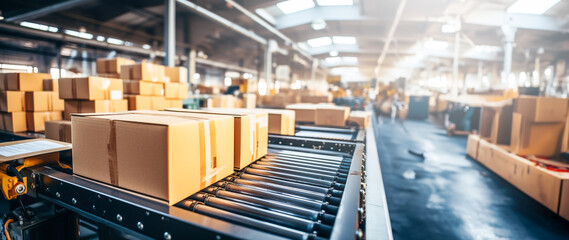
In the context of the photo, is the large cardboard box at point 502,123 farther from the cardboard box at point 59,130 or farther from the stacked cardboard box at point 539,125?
the cardboard box at point 59,130

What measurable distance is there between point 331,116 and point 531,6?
10.1 meters

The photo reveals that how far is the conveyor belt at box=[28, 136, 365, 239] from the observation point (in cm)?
86

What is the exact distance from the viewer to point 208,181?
120 centimetres

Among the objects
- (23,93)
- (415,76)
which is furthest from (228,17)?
(415,76)

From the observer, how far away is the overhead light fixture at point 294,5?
928cm

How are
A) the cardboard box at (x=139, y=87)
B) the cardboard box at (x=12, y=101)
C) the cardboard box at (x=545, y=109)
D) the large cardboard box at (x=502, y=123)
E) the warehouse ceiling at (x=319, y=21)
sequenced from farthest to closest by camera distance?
1. the warehouse ceiling at (x=319, y=21)
2. the large cardboard box at (x=502, y=123)
3. the cardboard box at (x=139, y=87)
4. the cardboard box at (x=545, y=109)
5. the cardboard box at (x=12, y=101)

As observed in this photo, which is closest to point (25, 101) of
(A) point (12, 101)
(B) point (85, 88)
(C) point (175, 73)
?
(A) point (12, 101)

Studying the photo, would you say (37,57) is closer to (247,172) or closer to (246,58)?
(246,58)

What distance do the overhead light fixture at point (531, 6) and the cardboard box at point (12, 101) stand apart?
493 inches

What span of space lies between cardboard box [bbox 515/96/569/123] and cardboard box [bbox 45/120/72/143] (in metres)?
5.70

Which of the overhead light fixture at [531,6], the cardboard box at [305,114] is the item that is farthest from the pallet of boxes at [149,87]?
the overhead light fixture at [531,6]

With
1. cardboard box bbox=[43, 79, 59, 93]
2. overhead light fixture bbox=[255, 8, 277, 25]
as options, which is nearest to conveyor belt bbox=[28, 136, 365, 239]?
cardboard box bbox=[43, 79, 59, 93]

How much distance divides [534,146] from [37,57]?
1630 cm

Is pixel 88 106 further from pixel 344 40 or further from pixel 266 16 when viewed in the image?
pixel 344 40
